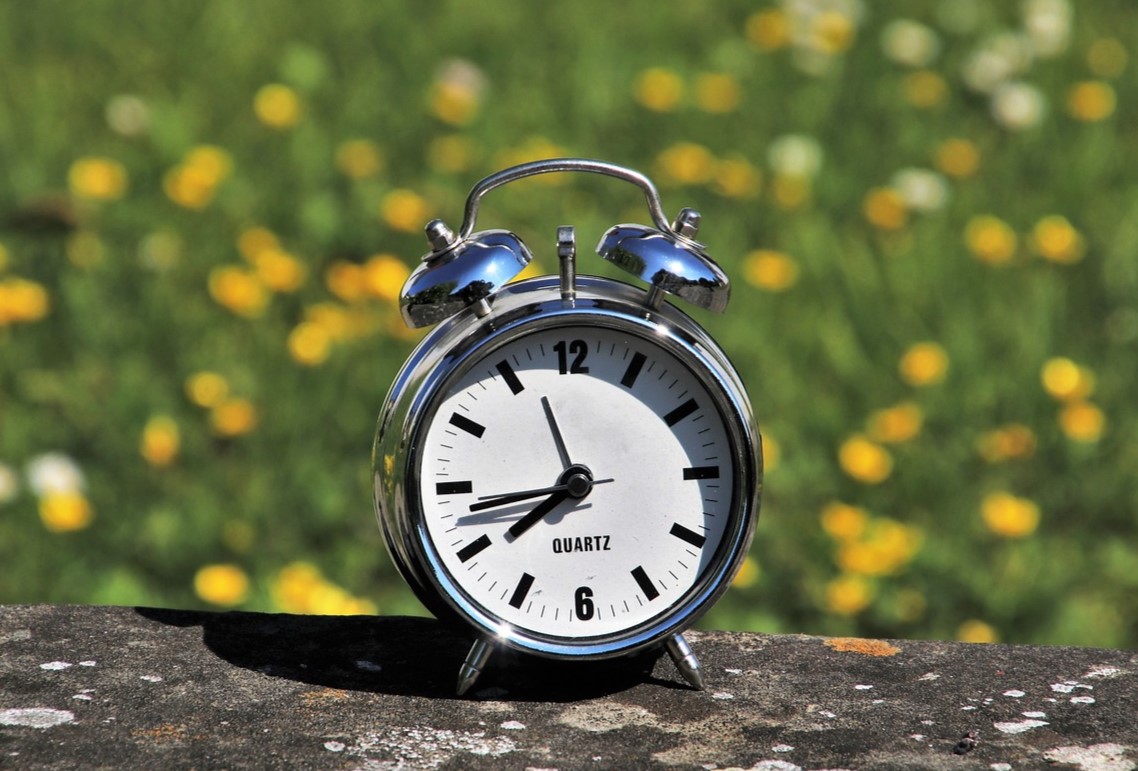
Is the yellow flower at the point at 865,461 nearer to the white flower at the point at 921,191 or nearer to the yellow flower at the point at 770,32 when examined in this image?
the white flower at the point at 921,191

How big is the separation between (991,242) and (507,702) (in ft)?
7.91

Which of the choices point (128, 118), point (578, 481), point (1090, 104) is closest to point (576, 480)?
point (578, 481)

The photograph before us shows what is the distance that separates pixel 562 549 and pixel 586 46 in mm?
3024

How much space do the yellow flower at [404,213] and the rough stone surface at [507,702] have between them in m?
1.84

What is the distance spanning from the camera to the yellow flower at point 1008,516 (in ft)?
11.0

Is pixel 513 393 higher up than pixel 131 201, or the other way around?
pixel 131 201

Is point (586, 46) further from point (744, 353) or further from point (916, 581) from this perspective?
point (916, 581)

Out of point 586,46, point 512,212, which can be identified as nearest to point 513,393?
point 512,212

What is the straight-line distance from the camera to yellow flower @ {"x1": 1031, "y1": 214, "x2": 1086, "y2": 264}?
4.04 m

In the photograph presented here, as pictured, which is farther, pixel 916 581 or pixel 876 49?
pixel 876 49

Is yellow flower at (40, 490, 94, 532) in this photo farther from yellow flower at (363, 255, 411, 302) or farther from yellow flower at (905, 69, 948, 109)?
yellow flower at (905, 69, 948, 109)

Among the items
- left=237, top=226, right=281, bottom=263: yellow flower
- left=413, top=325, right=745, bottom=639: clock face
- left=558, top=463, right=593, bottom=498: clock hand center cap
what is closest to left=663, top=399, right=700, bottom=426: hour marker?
left=413, top=325, right=745, bottom=639: clock face

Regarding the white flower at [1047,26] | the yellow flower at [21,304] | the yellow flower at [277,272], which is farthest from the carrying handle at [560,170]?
the white flower at [1047,26]

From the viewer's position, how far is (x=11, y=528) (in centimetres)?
328
